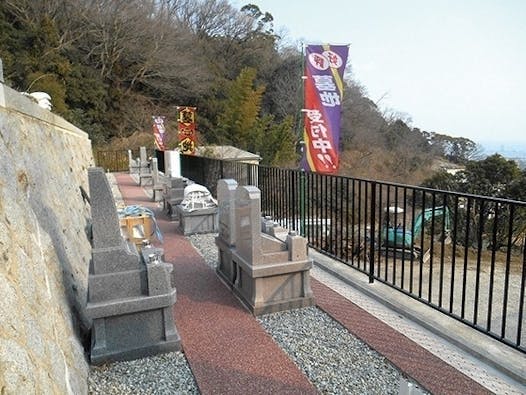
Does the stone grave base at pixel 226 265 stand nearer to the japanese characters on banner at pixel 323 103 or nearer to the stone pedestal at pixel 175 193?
the japanese characters on banner at pixel 323 103

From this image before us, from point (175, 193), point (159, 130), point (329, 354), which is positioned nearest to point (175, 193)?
point (175, 193)

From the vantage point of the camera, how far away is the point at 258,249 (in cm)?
357

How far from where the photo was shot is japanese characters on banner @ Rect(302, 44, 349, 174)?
19.2ft

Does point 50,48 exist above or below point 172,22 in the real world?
below

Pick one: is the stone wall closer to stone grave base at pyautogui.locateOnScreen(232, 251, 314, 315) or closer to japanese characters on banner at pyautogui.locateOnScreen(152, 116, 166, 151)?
stone grave base at pyautogui.locateOnScreen(232, 251, 314, 315)

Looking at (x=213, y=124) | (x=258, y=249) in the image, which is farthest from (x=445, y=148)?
(x=258, y=249)

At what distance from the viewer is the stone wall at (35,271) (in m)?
1.65

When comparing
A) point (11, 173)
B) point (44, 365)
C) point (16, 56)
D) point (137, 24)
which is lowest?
point (44, 365)

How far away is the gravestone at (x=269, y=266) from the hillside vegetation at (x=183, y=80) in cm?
1917

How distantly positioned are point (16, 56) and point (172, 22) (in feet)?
47.5

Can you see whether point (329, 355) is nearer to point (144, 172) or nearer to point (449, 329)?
point (449, 329)

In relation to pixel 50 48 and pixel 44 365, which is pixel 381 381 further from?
pixel 50 48

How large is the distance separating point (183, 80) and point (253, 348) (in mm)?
31659

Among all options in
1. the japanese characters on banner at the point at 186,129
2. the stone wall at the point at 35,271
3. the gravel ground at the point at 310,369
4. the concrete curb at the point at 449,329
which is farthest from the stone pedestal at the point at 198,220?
the japanese characters on banner at the point at 186,129
